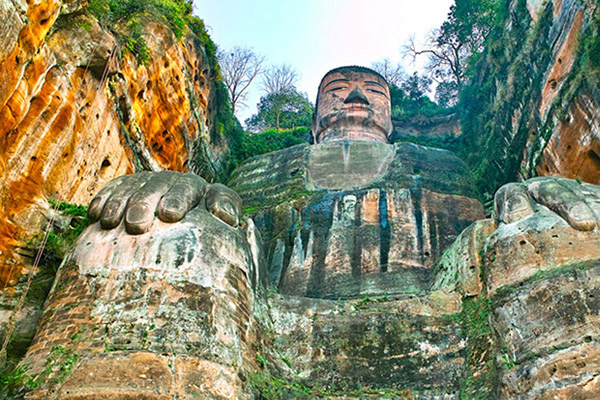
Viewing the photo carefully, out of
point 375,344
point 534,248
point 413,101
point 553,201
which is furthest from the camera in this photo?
point 413,101

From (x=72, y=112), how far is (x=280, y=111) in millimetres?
20410

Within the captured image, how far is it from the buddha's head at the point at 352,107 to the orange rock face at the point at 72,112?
6964mm

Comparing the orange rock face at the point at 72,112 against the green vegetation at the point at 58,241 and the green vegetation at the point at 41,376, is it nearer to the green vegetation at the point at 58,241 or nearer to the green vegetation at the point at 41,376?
the green vegetation at the point at 58,241

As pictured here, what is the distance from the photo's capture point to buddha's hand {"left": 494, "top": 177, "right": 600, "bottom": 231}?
8.19 m

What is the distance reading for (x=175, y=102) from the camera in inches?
539

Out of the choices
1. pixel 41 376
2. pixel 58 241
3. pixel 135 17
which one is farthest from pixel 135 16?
pixel 41 376

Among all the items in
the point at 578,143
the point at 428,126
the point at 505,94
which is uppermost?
the point at 428,126

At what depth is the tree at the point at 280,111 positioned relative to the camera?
29297mm

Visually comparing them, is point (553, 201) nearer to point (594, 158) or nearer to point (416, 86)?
point (594, 158)

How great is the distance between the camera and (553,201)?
855 cm

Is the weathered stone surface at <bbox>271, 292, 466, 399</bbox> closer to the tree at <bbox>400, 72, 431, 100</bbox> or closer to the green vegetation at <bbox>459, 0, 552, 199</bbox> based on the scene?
the green vegetation at <bbox>459, 0, 552, 199</bbox>

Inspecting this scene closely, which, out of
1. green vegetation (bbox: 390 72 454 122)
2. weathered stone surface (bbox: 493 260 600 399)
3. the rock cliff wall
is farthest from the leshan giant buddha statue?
green vegetation (bbox: 390 72 454 122)

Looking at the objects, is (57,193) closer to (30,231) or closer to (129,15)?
(30,231)

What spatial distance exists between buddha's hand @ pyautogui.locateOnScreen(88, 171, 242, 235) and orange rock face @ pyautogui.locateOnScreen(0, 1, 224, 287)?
111 cm
